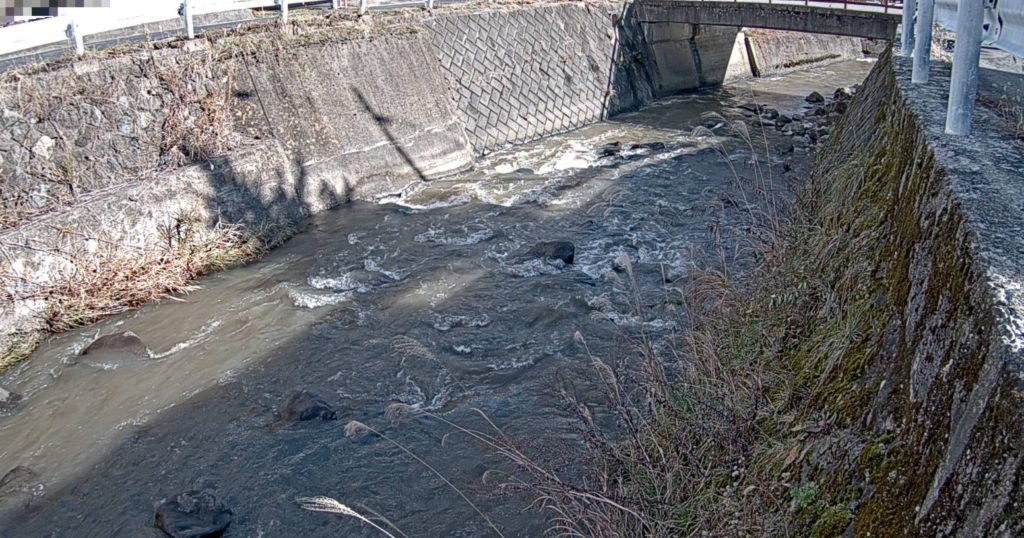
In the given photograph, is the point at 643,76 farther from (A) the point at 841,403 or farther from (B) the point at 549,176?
(A) the point at 841,403

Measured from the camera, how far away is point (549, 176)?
12.6 m

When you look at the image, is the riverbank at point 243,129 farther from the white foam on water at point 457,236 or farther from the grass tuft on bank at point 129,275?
the white foam on water at point 457,236

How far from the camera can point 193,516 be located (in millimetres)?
5258

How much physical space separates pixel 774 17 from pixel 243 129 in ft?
33.2

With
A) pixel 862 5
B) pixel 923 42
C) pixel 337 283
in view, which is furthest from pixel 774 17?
pixel 923 42

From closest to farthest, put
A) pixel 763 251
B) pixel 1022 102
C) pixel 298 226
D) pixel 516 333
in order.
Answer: pixel 1022 102 → pixel 763 251 → pixel 516 333 → pixel 298 226

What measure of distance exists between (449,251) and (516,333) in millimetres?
2384

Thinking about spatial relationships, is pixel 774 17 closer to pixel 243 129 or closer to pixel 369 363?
pixel 243 129

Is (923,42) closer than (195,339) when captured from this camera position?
Yes

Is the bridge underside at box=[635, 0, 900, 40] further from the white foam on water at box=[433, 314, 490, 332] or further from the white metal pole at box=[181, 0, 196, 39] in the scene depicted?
the white metal pole at box=[181, 0, 196, 39]

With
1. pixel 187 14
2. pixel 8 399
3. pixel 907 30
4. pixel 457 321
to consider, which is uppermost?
pixel 187 14

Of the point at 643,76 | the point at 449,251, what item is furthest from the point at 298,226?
the point at 643,76

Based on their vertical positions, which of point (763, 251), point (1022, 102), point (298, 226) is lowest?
point (298, 226)

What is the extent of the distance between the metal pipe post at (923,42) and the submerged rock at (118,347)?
666 cm
